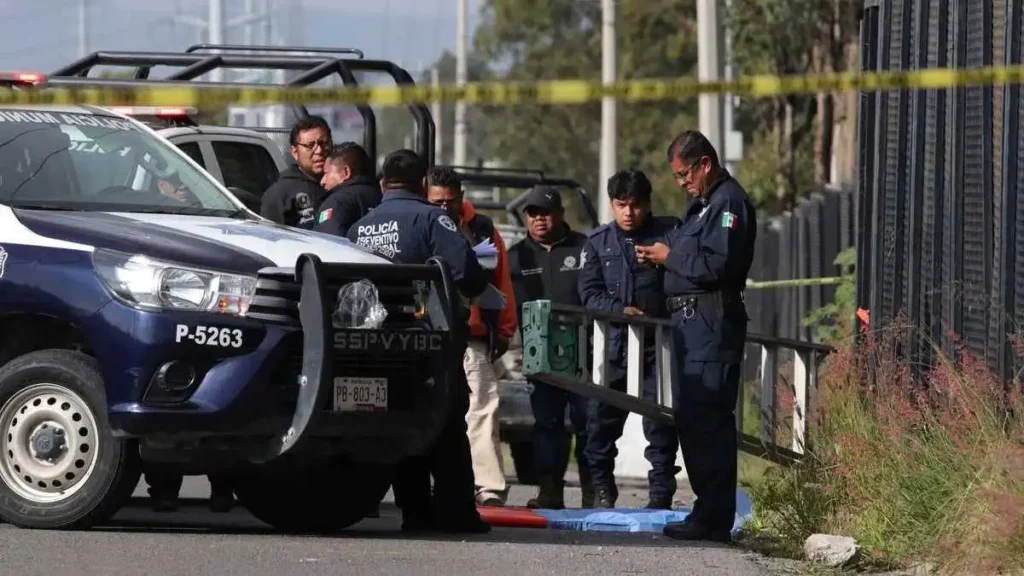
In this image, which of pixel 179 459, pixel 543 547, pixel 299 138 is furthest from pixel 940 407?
pixel 299 138

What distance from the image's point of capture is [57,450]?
8531 mm

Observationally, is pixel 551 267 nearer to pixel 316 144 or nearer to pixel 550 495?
pixel 550 495

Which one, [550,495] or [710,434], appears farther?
[550,495]

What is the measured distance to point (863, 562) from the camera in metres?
8.45

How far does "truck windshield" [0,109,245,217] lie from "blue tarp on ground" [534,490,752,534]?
2.18 metres

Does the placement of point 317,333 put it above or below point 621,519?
above

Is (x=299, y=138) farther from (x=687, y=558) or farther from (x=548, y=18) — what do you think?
(x=548, y=18)

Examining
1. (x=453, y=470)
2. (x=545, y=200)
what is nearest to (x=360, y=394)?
(x=453, y=470)

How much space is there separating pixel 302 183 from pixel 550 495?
2211mm

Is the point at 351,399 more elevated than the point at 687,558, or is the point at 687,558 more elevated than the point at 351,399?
the point at 351,399

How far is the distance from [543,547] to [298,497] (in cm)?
118

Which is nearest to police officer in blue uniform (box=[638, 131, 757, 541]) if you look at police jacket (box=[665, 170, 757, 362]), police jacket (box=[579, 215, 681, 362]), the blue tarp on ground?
Result: police jacket (box=[665, 170, 757, 362])

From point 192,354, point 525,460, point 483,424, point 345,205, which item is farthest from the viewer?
point 525,460

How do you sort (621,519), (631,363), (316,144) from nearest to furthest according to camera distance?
(621,519) → (631,363) → (316,144)
